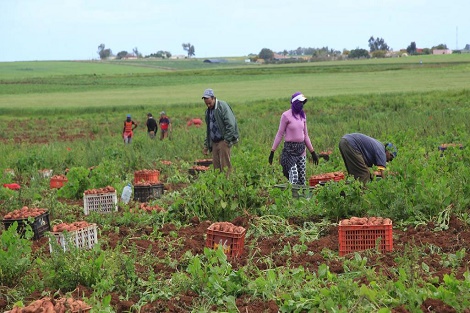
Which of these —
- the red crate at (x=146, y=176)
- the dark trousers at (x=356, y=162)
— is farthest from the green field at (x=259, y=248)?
the red crate at (x=146, y=176)

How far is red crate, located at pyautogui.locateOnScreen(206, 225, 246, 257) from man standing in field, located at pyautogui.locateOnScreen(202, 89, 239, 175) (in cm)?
354

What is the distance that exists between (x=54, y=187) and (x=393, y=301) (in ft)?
27.9

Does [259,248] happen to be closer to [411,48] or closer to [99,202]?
[99,202]

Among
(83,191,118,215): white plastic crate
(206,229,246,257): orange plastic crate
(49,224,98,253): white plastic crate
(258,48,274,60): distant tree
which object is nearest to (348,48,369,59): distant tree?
(258,48,274,60): distant tree

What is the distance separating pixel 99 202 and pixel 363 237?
14.1 ft

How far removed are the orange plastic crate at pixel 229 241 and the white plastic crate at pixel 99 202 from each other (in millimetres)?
3008

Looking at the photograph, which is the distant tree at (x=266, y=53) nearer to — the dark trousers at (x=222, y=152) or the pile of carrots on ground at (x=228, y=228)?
the dark trousers at (x=222, y=152)

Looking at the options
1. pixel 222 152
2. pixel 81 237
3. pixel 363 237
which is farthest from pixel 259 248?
pixel 222 152

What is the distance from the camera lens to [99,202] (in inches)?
384

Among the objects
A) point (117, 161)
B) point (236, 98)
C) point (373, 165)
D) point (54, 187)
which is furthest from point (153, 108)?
point (373, 165)

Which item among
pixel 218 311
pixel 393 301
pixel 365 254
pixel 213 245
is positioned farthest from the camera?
pixel 213 245

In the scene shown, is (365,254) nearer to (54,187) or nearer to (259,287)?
(259,287)

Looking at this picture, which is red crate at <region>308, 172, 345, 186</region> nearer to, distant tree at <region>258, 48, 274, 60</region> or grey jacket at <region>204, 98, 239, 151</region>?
grey jacket at <region>204, 98, 239, 151</region>

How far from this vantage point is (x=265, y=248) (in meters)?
7.17
